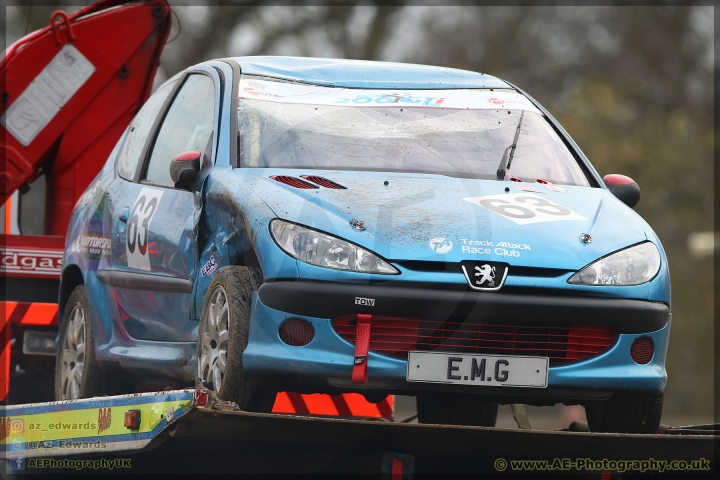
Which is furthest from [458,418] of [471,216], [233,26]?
[233,26]

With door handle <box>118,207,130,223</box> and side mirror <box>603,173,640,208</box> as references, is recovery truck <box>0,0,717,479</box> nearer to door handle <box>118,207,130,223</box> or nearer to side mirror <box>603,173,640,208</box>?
door handle <box>118,207,130,223</box>

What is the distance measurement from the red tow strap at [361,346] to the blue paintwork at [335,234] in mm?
37

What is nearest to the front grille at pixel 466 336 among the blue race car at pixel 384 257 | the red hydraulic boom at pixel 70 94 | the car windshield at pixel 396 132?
the blue race car at pixel 384 257

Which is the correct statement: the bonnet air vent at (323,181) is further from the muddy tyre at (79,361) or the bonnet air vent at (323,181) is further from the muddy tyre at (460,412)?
the muddy tyre at (460,412)

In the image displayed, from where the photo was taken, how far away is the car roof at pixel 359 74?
6.62 meters

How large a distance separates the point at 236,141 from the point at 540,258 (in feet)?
5.27

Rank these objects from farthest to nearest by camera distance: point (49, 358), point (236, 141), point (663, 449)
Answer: point (49, 358), point (236, 141), point (663, 449)

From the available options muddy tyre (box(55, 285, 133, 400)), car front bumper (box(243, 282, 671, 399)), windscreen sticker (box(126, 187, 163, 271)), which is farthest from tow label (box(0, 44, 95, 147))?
car front bumper (box(243, 282, 671, 399))

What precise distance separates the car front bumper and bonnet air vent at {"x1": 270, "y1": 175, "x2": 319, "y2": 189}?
21.5 inches

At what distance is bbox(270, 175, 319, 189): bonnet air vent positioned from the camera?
17.8 feet

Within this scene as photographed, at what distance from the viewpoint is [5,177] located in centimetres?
913

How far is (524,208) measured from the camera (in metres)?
5.42

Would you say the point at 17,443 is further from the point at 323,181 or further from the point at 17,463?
the point at 323,181

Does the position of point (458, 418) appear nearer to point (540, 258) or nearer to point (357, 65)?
point (357, 65)
